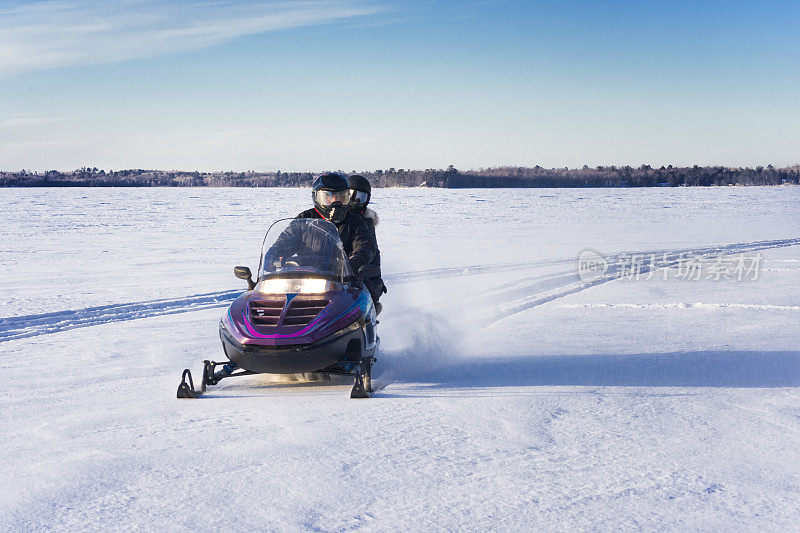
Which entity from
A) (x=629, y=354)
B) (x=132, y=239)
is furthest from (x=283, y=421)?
(x=132, y=239)

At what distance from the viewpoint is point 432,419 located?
4742mm

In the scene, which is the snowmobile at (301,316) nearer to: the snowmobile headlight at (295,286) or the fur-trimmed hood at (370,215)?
the snowmobile headlight at (295,286)

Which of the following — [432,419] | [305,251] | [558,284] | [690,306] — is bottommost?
[558,284]

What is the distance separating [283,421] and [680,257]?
14.6 m

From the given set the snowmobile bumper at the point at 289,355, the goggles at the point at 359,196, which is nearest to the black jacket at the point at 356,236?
the goggles at the point at 359,196

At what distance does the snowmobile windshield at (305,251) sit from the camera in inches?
224

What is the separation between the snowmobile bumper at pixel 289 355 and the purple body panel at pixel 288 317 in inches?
1.4

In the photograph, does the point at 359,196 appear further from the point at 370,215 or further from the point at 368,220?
the point at 368,220

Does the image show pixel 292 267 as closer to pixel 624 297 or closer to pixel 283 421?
pixel 283 421

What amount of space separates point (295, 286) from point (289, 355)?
1.97 ft

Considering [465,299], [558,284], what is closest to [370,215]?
[465,299]

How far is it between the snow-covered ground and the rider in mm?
702

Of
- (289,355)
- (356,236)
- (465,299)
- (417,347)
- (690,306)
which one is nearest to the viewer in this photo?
(289,355)

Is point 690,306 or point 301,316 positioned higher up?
point 301,316
